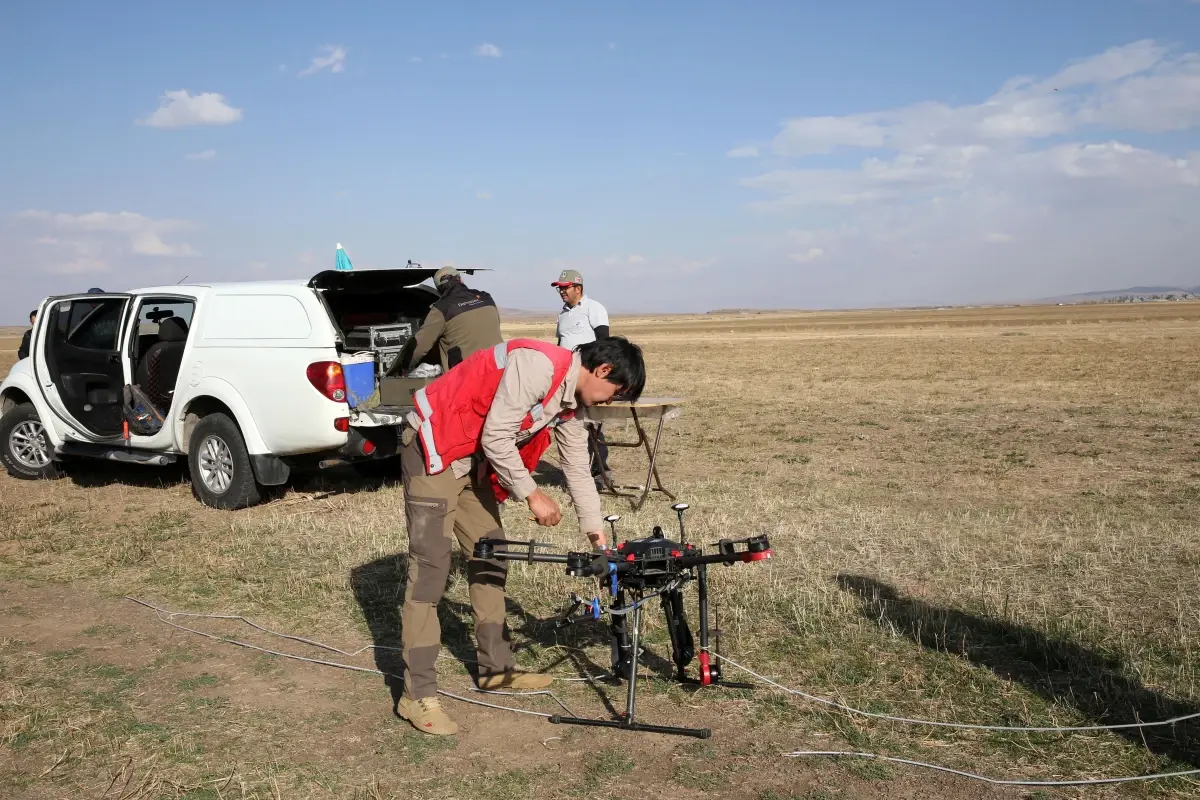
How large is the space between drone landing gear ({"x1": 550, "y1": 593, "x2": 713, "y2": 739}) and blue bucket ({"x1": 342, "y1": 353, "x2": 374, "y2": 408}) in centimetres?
471

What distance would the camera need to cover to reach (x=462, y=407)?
421 centimetres

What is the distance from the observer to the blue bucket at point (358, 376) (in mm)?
8570

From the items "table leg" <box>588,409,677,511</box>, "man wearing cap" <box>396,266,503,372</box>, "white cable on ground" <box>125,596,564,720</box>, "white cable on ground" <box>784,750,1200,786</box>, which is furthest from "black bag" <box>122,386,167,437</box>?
"white cable on ground" <box>784,750,1200,786</box>

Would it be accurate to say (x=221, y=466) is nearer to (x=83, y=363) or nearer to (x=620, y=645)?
(x=83, y=363)

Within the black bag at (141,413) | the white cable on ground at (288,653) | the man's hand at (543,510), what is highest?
the black bag at (141,413)

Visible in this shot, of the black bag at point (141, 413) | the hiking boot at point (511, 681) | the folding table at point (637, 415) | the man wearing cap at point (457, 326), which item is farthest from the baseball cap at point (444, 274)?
the hiking boot at point (511, 681)

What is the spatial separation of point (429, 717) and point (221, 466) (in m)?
5.67

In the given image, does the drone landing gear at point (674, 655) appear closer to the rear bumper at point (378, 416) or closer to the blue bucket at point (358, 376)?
the rear bumper at point (378, 416)

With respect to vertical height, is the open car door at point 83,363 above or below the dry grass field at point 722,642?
above

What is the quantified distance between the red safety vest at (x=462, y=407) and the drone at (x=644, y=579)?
1.41 feet

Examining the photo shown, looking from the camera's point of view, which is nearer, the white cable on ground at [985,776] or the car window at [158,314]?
the white cable on ground at [985,776]

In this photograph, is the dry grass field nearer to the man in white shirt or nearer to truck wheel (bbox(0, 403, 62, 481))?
truck wheel (bbox(0, 403, 62, 481))

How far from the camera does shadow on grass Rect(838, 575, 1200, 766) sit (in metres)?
4.03

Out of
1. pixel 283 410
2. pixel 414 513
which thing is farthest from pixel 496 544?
pixel 283 410
